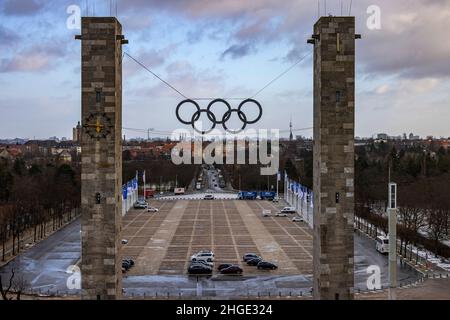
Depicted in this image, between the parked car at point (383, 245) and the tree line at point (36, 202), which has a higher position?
the tree line at point (36, 202)

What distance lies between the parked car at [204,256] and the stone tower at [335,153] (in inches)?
801

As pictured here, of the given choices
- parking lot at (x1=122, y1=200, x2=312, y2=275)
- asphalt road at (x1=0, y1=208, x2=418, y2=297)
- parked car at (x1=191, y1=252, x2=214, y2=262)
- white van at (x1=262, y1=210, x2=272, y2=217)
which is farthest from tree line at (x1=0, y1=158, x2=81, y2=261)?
white van at (x1=262, y1=210, x2=272, y2=217)

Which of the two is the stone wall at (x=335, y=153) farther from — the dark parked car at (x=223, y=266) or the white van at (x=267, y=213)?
the white van at (x=267, y=213)

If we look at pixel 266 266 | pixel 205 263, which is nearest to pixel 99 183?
pixel 205 263

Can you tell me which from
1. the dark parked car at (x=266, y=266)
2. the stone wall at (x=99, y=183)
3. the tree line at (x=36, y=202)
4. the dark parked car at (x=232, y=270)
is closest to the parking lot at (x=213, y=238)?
the dark parked car at (x=266, y=266)

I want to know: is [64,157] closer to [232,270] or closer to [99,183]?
[232,270]

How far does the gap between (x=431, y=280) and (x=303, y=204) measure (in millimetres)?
25281

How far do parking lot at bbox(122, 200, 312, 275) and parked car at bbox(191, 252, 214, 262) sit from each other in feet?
2.21

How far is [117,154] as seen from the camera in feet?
70.5

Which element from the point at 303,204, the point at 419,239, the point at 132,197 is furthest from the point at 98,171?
the point at 132,197

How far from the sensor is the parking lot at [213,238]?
4178cm

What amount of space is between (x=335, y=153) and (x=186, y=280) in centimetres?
1847

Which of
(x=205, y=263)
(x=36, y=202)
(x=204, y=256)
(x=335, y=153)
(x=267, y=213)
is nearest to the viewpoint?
(x=335, y=153)
